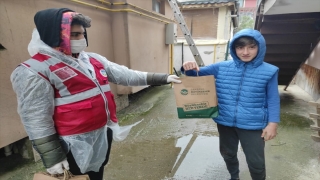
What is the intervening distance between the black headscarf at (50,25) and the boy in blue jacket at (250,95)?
41.1 inches

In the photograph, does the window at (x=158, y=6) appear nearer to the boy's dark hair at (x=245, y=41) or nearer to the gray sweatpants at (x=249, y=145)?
the boy's dark hair at (x=245, y=41)

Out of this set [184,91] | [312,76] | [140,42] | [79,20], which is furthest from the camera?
[312,76]

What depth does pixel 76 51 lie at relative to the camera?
1.29m

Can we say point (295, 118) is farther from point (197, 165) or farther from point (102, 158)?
point (102, 158)

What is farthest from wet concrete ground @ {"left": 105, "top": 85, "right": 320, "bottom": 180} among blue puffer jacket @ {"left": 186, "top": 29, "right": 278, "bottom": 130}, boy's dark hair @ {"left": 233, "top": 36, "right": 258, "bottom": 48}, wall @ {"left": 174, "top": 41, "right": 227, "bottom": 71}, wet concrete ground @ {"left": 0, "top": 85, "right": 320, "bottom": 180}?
wall @ {"left": 174, "top": 41, "right": 227, "bottom": 71}

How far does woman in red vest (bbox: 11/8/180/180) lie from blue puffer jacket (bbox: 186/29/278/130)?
40.7 inches

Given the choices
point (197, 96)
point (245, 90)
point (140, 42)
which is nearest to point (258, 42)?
point (245, 90)

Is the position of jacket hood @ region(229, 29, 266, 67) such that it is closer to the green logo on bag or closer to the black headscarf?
the green logo on bag

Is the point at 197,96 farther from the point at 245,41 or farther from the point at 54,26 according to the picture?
the point at 54,26

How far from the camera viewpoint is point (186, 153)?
286 centimetres

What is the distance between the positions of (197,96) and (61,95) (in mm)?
1029

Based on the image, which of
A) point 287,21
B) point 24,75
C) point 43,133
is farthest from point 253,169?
point 287,21

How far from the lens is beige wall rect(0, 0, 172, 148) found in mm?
2285

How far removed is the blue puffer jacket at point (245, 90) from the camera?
1.59m
